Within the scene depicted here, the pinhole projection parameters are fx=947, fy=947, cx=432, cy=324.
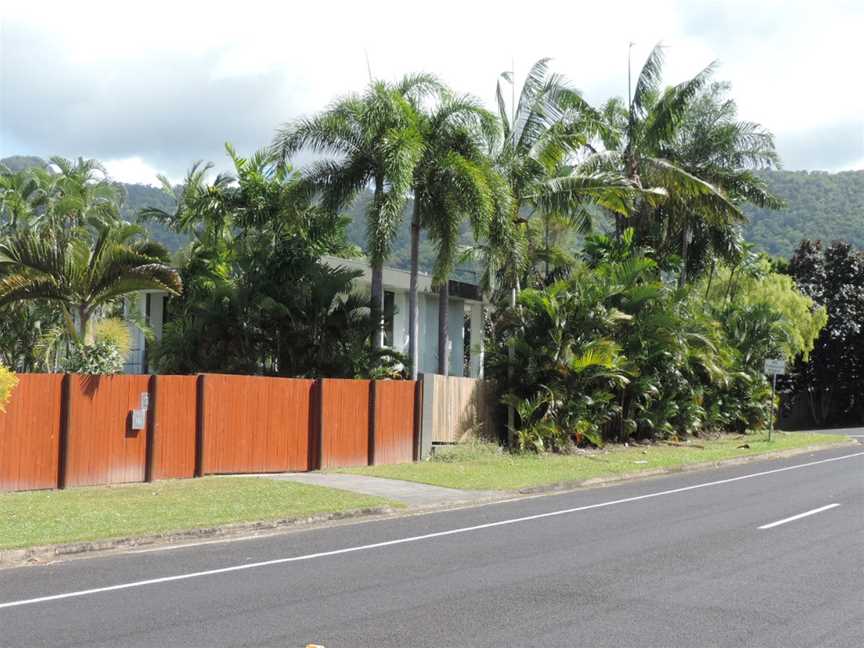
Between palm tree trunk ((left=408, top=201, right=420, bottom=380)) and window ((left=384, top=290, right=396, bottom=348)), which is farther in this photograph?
window ((left=384, top=290, right=396, bottom=348))

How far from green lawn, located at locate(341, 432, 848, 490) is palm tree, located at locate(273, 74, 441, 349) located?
4.00 m

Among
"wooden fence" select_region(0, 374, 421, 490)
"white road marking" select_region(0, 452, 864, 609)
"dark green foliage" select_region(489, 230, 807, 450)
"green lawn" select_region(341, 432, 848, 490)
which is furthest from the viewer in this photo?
"dark green foliage" select_region(489, 230, 807, 450)

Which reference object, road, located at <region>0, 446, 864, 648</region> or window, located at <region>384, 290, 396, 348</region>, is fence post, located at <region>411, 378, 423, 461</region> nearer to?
window, located at <region>384, 290, 396, 348</region>

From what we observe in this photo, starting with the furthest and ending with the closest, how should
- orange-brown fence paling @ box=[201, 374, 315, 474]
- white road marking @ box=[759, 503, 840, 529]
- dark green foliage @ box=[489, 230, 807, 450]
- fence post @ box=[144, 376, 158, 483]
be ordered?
dark green foliage @ box=[489, 230, 807, 450] → orange-brown fence paling @ box=[201, 374, 315, 474] → fence post @ box=[144, 376, 158, 483] → white road marking @ box=[759, 503, 840, 529]

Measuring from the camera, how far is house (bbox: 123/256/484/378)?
28.6 m

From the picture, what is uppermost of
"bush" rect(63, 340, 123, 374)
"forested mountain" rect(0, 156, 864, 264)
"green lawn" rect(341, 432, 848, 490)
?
"forested mountain" rect(0, 156, 864, 264)

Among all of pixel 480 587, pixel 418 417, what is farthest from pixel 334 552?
pixel 418 417

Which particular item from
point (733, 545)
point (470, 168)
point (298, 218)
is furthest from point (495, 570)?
point (298, 218)

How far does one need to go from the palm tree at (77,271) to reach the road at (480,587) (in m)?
8.13

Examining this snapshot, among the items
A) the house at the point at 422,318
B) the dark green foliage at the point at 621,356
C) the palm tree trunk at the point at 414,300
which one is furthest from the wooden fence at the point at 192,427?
the dark green foliage at the point at 621,356

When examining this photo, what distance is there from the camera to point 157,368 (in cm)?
2503

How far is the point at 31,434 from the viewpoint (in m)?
15.3

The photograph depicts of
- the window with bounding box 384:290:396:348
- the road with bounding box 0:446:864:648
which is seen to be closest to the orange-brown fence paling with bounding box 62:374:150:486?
the road with bounding box 0:446:864:648

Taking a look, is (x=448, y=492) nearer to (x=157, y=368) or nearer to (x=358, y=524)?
(x=358, y=524)
